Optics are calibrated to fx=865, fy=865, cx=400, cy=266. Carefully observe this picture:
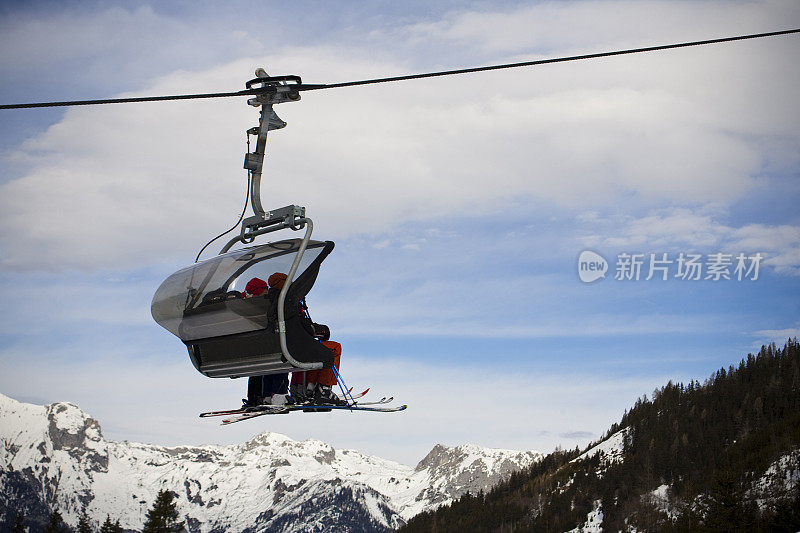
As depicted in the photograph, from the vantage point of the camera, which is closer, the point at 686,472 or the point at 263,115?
the point at 263,115

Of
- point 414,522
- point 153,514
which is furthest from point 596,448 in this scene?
point 153,514

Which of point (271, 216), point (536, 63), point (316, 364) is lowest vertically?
point (316, 364)

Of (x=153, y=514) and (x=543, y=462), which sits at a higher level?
(x=543, y=462)

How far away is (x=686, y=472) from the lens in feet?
282

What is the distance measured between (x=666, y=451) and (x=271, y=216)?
284 feet

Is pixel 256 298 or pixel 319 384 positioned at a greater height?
pixel 256 298

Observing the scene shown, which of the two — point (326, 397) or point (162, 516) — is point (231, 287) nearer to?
point (326, 397)

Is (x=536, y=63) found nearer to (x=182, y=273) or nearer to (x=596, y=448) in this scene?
(x=182, y=273)

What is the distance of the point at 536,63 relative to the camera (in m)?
10.3

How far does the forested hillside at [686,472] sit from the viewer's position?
226 ft

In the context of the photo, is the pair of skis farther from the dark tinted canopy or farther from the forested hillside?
the forested hillside

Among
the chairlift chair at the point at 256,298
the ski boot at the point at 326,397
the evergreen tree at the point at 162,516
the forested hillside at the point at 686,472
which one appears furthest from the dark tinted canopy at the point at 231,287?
the evergreen tree at the point at 162,516

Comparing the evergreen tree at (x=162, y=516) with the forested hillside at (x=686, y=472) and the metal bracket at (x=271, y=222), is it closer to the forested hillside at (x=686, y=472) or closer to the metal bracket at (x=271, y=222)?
the forested hillside at (x=686, y=472)

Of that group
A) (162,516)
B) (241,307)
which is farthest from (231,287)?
(162,516)
